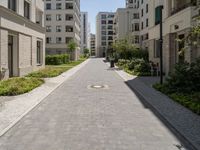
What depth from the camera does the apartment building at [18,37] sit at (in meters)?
19.2

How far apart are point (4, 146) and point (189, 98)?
25.1 ft

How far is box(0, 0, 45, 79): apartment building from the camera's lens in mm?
19203

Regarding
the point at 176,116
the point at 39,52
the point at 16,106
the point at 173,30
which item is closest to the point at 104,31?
the point at 39,52

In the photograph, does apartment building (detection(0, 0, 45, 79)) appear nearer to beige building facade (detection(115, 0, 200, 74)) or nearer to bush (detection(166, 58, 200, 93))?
bush (detection(166, 58, 200, 93))

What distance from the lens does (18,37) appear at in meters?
22.6

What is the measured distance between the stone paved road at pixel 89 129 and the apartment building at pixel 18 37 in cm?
919

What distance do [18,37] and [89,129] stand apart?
16439 millimetres

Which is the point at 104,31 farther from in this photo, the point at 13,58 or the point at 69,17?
the point at 13,58

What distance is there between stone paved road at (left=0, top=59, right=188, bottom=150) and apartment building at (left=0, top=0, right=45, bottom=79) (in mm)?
9186

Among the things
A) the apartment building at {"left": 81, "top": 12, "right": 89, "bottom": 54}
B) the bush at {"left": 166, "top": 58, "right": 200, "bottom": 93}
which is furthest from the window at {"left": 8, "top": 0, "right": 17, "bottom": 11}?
the apartment building at {"left": 81, "top": 12, "right": 89, "bottom": 54}

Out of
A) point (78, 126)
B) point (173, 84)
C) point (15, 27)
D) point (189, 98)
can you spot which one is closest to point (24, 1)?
point (15, 27)

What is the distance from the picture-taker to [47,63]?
153ft

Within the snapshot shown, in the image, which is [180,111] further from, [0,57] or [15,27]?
[15,27]

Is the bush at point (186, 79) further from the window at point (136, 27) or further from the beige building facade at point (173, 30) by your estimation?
the window at point (136, 27)
